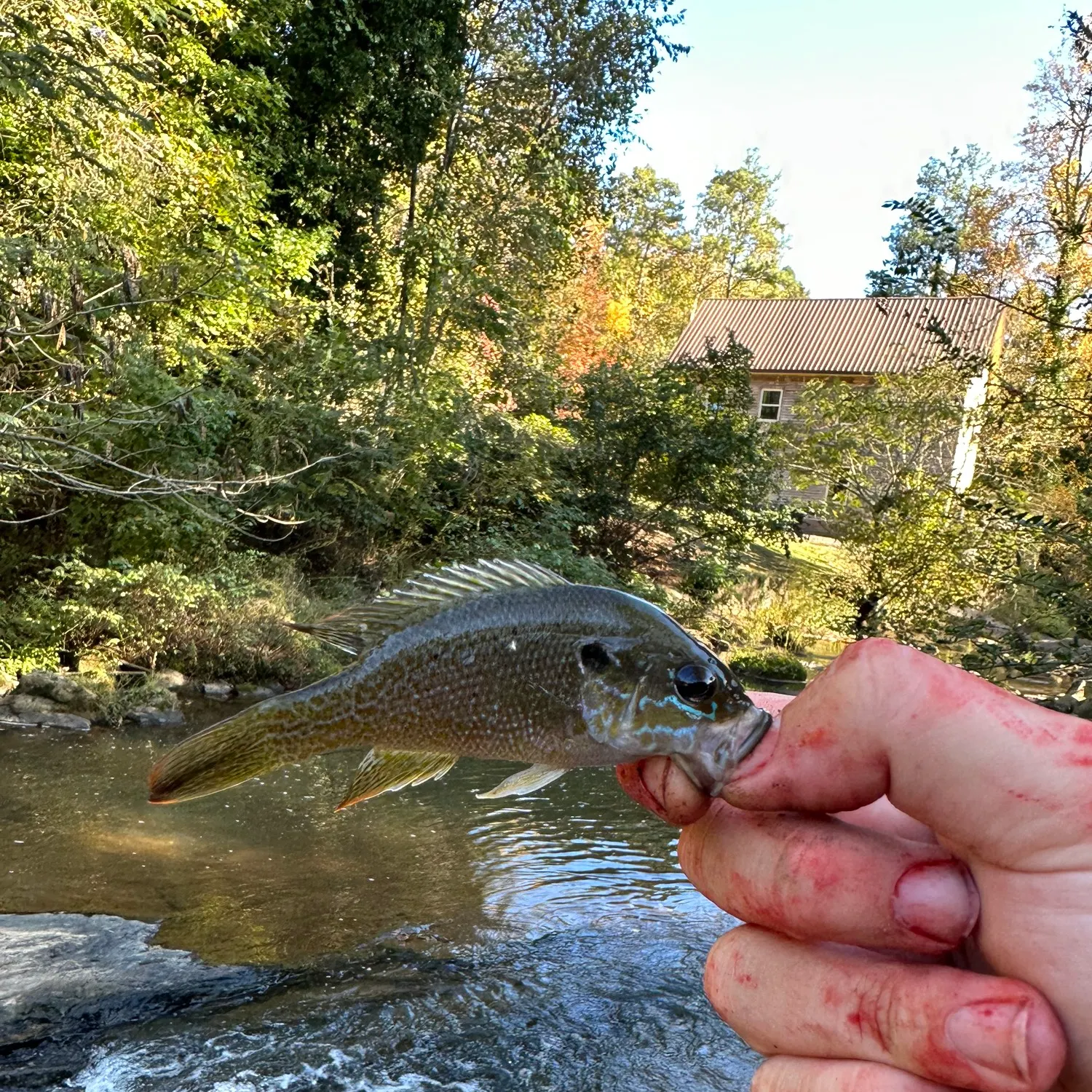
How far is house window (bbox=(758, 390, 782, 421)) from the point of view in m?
44.7

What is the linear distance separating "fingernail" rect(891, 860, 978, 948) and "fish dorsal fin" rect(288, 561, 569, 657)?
0.83 metres

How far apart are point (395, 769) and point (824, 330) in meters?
46.2

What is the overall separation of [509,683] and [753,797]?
1.67 ft

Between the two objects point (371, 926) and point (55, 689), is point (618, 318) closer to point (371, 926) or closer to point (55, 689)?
point (55, 689)

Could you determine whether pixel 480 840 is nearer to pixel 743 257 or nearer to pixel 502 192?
pixel 502 192

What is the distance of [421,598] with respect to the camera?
205 cm

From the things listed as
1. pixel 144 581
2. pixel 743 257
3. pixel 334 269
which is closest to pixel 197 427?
pixel 144 581

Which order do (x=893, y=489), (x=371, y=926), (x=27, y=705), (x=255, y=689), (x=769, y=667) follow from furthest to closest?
1. (x=893, y=489)
2. (x=769, y=667)
3. (x=255, y=689)
4. (x=27, y=705)
5. (x=371, y=926)

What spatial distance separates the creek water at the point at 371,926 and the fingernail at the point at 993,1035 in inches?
210

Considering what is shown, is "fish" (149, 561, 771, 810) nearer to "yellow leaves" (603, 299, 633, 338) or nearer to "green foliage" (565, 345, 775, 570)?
"green foliage" (565, 345, 775, 570)

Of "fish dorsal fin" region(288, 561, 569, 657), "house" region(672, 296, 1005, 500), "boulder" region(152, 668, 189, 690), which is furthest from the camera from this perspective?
"house" region(672, 296, 1005, 500)

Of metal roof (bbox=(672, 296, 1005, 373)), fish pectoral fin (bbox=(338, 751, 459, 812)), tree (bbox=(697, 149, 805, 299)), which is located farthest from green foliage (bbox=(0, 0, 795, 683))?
tree (bbox=(697, 149, 805, 299))

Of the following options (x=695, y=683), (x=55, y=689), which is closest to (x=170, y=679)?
(x=55, y=689)

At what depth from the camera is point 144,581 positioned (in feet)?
47.6
